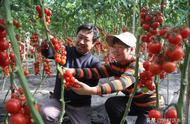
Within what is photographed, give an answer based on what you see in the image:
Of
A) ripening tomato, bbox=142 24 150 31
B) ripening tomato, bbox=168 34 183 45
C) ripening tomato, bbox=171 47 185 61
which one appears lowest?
ripening tomato, bbox=171 47 185 61

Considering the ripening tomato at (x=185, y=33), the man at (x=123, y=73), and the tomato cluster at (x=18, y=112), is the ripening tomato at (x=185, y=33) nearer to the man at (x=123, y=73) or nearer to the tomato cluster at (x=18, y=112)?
the tomato cluster at (x=18, y=112)

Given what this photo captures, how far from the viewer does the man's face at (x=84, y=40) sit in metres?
2.29

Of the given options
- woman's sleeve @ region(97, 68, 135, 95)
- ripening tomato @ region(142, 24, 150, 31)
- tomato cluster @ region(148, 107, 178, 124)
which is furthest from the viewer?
woman's sleeve @ region(97, 68, 135, 95)

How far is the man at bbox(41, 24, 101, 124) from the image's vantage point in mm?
2312

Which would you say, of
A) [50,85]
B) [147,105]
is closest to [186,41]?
[147,105]

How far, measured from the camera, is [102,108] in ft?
10.00

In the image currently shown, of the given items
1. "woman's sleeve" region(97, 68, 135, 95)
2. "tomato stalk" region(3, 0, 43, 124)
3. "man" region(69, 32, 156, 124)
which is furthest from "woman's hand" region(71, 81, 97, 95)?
"tomato stalk" region(3, 0, 43, 124)

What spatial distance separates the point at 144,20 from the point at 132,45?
0.83 metres

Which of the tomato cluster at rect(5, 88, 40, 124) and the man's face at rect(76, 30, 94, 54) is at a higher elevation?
the man's face at rect(76, 30, 94, 54)

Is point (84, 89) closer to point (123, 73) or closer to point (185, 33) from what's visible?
point (123, 73)

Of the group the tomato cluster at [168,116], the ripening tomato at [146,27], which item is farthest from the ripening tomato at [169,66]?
the ripening tomato at [146,27]

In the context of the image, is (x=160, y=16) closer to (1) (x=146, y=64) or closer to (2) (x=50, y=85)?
(1) (x=146, y=64)

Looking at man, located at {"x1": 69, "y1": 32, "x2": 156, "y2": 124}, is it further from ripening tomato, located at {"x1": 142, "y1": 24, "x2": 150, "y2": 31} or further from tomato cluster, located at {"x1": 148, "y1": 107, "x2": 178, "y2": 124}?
tomato cluster, located at {"x1": 148, "y1": 107, "x2": 178, "y2": 124}

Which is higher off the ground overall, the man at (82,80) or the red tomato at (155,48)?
the red tomato at (155,48)
